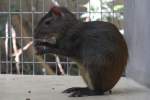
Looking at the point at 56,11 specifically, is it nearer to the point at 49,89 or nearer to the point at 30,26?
the point at 49,89

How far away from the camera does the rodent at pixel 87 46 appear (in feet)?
12.0

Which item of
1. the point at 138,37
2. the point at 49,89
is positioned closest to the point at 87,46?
the point at 49,89

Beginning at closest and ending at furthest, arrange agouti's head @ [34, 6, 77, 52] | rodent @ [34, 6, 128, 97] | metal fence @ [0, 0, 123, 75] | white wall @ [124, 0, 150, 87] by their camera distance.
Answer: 1. rodent @ [34, 6, 128, 97]
2. agouti's head @ [34, 6, 77, 52]
3. white wall @ [124, 0, 150, 87]
4. metal fence @ [0, 0, 123, 75]

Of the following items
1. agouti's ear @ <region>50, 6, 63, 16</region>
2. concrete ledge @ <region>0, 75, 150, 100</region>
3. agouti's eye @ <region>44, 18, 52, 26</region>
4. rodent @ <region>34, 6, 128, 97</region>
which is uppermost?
agouti's ear @ <region>50, 6, 63, 16</region>

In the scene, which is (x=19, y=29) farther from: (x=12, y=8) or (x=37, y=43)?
(x=37, y=43)

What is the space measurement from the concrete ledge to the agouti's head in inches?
13.3

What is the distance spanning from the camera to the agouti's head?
3.75 metres

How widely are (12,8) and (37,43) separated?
1.96m

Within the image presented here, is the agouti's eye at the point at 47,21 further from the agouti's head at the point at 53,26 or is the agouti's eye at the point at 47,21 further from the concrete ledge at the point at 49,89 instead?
the concrete ledge at the point at 49,89

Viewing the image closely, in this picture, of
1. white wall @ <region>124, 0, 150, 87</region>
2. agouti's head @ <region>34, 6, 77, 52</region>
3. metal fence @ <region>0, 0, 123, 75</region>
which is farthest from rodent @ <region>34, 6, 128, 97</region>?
metal fence @ <region>0, 0, 123, 75</region>

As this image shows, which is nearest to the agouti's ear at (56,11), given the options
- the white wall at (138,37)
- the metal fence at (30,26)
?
A: the white wall at (138,37)

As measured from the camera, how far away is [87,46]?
3707 millimetres

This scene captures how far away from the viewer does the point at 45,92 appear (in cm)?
390

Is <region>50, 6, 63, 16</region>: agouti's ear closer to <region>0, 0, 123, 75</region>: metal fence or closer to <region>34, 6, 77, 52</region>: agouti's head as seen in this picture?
<region>34, 6, 77, 52</region>: agouti's head
